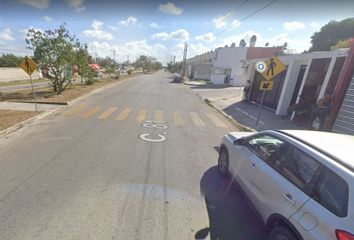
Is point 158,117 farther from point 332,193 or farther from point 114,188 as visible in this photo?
point 332,193

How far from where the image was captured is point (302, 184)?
2.41 m

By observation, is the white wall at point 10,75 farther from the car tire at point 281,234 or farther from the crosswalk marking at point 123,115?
the car tire at point 281,234

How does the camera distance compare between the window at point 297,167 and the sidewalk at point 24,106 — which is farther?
the sidewalk at point 24,106

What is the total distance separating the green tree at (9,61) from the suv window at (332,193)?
209 ft

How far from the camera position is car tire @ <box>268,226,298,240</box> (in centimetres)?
228

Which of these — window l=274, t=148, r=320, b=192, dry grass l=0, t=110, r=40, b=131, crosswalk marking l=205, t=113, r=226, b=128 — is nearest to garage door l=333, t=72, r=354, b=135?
crosswalk marking l=205, t=113, r=226, b=128

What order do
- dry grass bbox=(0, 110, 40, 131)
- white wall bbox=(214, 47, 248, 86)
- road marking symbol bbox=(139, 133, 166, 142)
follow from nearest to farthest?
1. road marking symbol bbox=(139, 133, 166, 142)
2. dry grass bbox=(0, 110, 40, 131)
3. white wall bbox=(214, 47, 248, 86)

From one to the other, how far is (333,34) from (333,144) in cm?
5968

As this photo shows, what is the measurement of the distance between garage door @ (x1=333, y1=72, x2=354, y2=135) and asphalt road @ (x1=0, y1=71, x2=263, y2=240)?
211 inches

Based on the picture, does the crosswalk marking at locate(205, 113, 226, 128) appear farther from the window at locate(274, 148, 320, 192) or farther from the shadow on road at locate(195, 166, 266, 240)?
the window at locate(274, 148, 320, 192)

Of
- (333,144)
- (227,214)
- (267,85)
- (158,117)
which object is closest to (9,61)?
(158,117)

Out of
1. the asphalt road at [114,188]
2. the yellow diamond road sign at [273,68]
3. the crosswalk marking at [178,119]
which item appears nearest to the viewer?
the asphalt road at [114,188]

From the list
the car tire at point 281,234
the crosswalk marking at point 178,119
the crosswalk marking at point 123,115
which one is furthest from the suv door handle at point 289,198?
the crosswalk marking at point 123,115

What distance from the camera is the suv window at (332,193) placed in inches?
75.3
